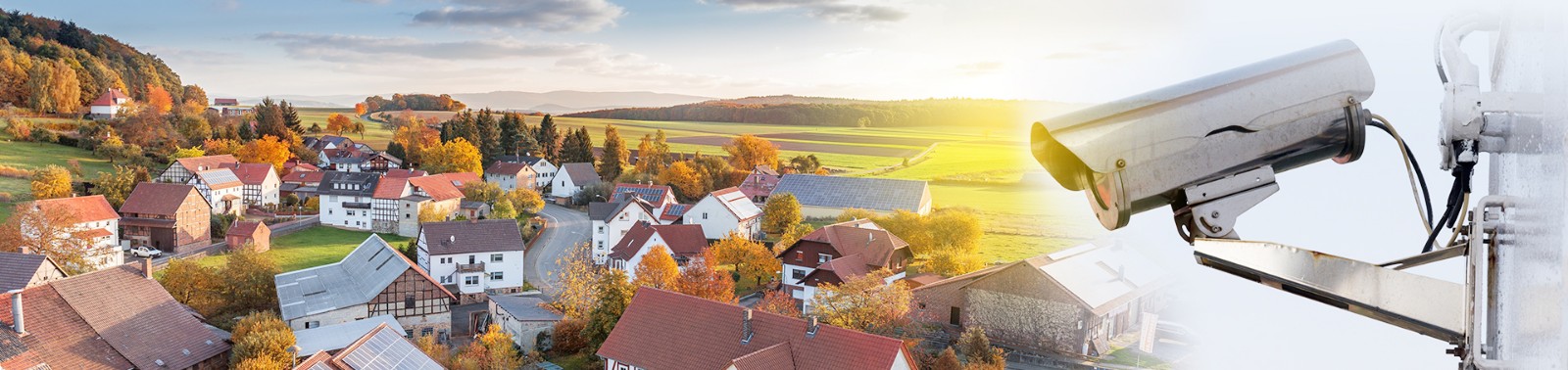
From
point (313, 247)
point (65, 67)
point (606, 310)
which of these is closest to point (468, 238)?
point (313, 247)

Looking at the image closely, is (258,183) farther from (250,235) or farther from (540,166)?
(540,166)

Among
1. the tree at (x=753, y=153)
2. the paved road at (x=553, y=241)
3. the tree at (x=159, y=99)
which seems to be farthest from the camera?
the tree at (x=159, y=99)

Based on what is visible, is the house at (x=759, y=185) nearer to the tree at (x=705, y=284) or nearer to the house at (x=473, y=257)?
the house at (x=473, y=257)

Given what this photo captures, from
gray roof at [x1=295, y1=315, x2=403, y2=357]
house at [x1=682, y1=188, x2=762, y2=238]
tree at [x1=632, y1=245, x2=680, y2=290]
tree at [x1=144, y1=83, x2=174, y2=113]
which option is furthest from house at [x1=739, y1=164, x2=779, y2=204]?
tree at [x1=144, y1=83, x2=174, y2=113]

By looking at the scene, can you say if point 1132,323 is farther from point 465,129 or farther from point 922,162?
point 465,129

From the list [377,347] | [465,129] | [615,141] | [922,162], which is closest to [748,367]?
[377,347]

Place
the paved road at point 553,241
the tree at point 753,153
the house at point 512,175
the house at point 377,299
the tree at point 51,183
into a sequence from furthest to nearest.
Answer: the house at point 512,175 → the tree at point 753,153 → the tree at point 51,183 → the paved road at point 553,241 → the house at point 377,299

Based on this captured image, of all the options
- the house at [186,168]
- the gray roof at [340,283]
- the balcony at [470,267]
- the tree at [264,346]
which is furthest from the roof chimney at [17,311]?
the house at [186,168]

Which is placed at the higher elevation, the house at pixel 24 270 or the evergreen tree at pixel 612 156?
the evergreen tree at pixel 612 156
